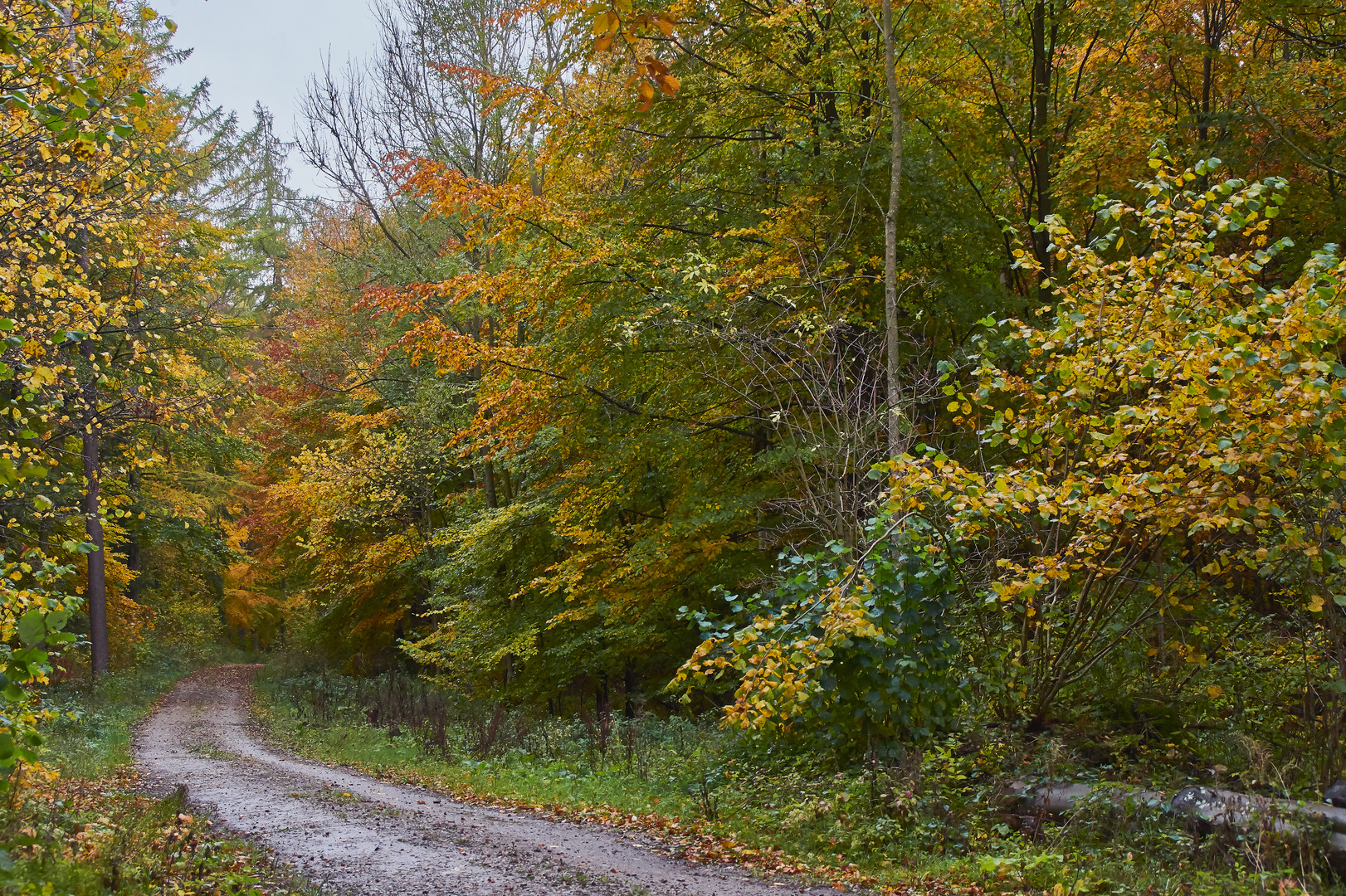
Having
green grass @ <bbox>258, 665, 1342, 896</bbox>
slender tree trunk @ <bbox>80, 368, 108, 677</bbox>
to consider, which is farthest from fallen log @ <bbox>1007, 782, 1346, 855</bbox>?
slender tree trunk @ <bbox>80, 368, 108, 677</bbox>

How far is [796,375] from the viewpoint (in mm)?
9250

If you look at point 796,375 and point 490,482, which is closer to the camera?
point 796,375

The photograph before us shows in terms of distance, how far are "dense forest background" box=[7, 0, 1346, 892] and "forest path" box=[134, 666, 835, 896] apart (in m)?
1.32

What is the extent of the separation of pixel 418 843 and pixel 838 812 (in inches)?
129

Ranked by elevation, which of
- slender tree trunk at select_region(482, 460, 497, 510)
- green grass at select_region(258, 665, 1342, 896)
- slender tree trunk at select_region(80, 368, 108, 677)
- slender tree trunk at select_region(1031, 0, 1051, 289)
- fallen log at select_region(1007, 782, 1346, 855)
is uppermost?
slender tree trunk at select_region(1031, 0, 1051, 289)

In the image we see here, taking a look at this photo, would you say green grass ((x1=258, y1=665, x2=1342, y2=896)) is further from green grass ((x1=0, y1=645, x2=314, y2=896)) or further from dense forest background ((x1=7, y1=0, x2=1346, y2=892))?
green grass ((x1=0, y1=645, x2=314, y2=896))

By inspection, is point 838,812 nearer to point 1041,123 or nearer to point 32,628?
point 32,628

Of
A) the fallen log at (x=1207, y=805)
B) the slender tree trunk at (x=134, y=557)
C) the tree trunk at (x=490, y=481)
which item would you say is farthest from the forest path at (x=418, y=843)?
the slender tree trunk at (x=134, y=557)

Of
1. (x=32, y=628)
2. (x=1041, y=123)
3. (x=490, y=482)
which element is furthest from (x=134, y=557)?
(x=32, y=628)

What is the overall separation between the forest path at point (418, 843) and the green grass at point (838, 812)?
1.97ft

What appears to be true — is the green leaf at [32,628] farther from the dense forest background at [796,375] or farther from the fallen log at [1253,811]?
the fallen log at [1253,811]

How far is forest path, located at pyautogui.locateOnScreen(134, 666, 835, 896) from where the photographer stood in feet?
18.4

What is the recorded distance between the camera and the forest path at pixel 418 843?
561 centimetres

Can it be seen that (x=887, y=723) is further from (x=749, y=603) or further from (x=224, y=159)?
(x=224, y=159)
